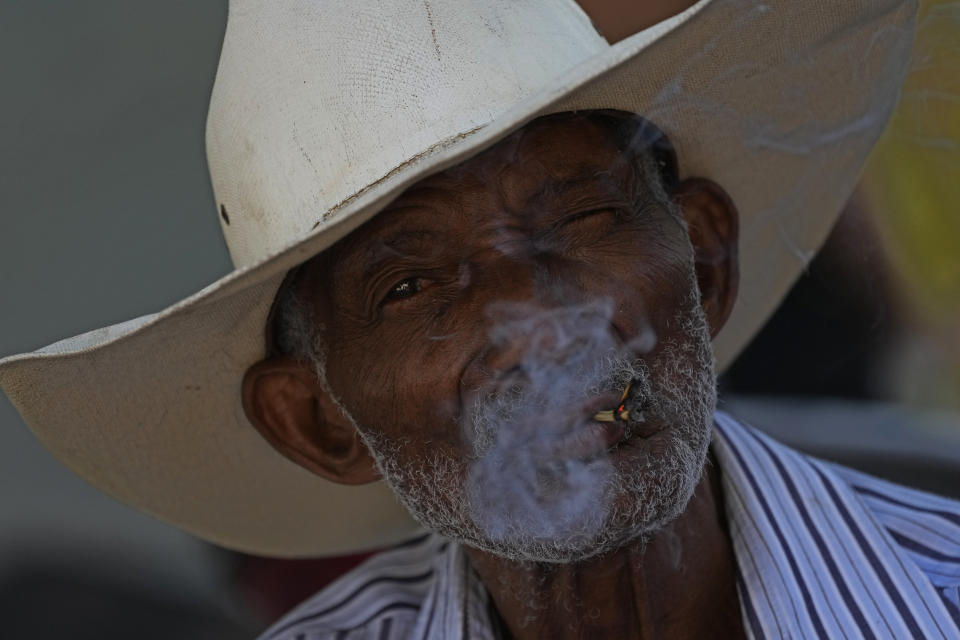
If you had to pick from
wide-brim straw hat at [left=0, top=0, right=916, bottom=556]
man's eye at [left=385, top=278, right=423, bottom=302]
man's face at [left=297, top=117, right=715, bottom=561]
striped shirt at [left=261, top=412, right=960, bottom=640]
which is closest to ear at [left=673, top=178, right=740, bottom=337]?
wide-brim straw hat at [left=0, top=0, right=916, bottom=556]

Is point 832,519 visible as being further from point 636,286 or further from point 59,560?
point 59,560

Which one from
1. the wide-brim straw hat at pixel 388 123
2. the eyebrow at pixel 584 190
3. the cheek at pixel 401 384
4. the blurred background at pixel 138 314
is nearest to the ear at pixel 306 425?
the wide-brim straw hat at pixel 388 123

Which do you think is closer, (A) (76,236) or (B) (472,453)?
(B) (472,453)

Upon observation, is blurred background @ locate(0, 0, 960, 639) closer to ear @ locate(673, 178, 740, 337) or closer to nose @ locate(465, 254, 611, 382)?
ear @ locate(673, 178, 740, 337)

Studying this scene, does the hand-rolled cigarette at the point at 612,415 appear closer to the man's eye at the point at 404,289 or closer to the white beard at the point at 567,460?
the white beard at the point at 567,460

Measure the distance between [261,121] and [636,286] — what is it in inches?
30.1

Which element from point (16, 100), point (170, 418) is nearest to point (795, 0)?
point (170, 418)

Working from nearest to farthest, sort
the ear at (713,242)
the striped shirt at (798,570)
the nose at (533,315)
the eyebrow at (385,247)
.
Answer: the nose at (533,315) < the eyebrow at (385,247) < the striped shirt at (798,570) < the ear at (713,242)

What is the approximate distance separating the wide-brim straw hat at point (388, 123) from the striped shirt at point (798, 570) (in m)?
0.57

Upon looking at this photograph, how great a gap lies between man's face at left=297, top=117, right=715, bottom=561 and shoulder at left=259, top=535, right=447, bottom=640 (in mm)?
713

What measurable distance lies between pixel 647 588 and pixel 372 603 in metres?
0.86

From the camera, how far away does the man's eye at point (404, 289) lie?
1995 mm

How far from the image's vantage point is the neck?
2.16 m

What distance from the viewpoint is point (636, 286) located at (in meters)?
1.94
